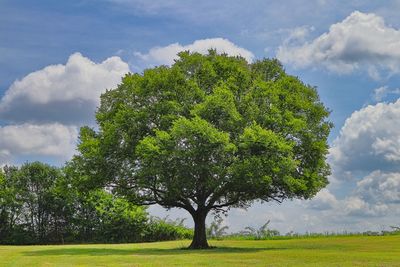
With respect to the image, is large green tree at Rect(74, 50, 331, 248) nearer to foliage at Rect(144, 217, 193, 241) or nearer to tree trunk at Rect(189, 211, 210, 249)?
tree trunk at Rect(189, 211, 210, 249)

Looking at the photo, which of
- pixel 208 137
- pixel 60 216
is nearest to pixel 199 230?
pixel 208 137

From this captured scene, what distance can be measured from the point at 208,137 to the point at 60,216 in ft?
141

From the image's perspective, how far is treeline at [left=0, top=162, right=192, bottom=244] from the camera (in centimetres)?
7169

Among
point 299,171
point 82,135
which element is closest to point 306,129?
point 299,171

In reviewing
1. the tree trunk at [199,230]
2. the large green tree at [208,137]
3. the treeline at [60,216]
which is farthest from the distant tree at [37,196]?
the tree trunk at [199,230]

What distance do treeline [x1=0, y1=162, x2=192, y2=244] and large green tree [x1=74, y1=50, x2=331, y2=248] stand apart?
25053mm

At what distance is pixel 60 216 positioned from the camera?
246ft

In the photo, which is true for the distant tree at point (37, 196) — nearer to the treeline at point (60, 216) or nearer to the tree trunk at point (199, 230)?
the treeline at point (60, 216)

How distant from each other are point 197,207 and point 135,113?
9758mm

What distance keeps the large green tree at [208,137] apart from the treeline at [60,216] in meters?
25.1

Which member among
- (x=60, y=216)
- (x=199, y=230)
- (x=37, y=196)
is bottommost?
(x=199, y=230)

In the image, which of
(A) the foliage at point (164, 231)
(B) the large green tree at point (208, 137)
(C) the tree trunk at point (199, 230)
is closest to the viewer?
(B) the large green tree at point (208, 137)

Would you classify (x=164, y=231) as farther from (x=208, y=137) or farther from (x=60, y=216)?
(x=208, y=137)

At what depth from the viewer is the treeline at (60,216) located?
7169cm
